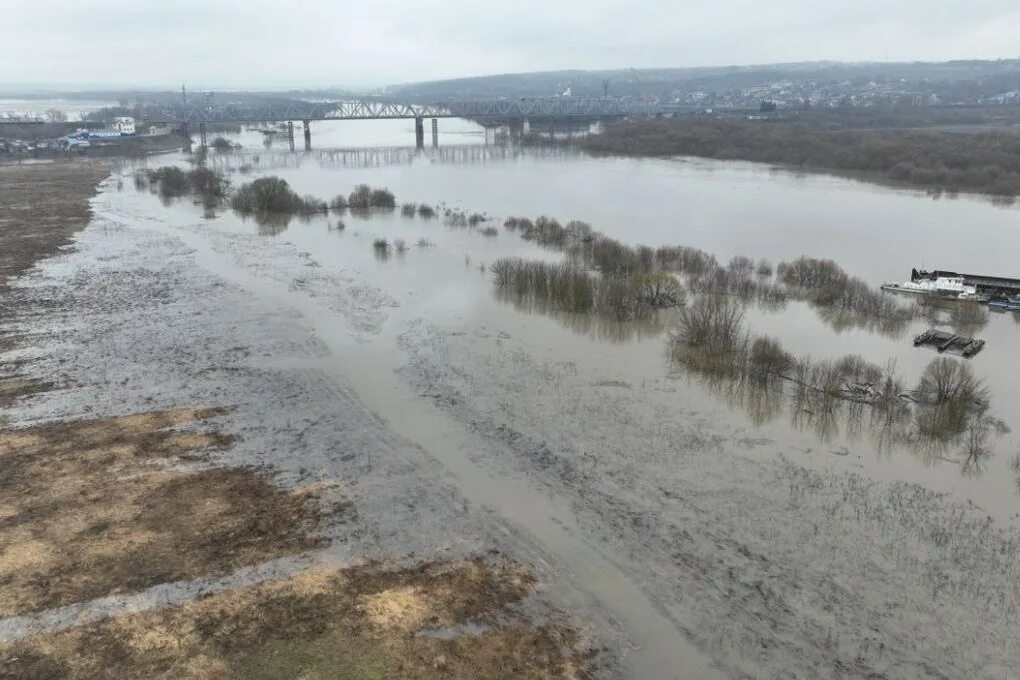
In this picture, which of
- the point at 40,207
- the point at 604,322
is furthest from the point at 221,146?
the point at 604,322

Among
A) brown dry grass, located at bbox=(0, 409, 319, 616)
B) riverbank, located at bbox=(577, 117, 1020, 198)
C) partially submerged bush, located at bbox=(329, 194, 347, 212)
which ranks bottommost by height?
brown dry grass, located at bbox=(0, 409, 319, 616)

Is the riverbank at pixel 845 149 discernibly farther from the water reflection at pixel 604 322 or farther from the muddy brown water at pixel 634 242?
the water reflection at pixel 604 322

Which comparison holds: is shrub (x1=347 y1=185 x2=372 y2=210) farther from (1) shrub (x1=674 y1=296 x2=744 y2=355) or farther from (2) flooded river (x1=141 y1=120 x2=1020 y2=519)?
(1) shrub (x1=674 y1=296 x2=744 y2=355)

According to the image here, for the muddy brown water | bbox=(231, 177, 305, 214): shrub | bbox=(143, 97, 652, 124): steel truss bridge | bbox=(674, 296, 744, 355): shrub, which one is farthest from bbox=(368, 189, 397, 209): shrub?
bbox=(143, 97, 652, 124): steel truss bridge

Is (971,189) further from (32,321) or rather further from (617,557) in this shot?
(32,321)

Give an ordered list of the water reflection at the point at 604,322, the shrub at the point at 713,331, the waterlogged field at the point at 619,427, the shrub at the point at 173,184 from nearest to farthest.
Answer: the waterlogged field at the point at 619,427, the shrub at the point at 713,331, the water reflection at the point at 604,322, the shrub at the point at 173,184

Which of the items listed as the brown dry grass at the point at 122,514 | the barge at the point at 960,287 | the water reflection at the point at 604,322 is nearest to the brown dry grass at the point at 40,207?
the brown dry grass at the point at 122,514

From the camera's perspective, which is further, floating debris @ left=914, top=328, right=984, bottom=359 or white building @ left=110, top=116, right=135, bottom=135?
white building @ left=110, top=116, right=135, bottom=135

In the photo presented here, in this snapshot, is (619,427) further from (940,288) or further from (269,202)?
(269,202)
